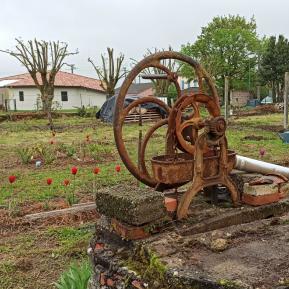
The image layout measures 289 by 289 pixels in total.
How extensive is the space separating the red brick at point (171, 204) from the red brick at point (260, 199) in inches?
23.6

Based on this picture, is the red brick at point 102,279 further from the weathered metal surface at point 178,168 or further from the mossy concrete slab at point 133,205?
the weathered metal surface at point 178,168

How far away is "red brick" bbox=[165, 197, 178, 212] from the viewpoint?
9.54 feet

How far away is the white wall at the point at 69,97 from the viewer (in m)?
44.8

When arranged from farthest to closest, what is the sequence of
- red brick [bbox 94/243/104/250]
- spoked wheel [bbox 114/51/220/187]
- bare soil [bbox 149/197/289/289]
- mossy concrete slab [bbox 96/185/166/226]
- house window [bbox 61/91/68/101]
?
1. house window [bbox 61/91/68/101]
2. spoked wheel [bbox 114/51/220/187]
3. red brick [bbox 94/243/104/250]
4. mossy concrete slab [bbox 96/185/166/226]
5. bare soil [bbox 149/197/289/289]

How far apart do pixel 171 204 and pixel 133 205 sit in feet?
1.40

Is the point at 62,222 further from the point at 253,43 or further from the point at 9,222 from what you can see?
the point at 253,43

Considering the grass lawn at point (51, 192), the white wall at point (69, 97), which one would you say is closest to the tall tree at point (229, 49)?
the white wall at point (69, 97)

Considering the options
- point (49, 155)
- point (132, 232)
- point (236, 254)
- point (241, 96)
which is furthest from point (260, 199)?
point (241, 96)

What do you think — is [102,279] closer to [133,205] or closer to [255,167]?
[133,205]

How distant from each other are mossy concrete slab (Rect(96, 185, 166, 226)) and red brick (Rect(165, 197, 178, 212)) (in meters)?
0.14

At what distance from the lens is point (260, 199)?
10.5ft

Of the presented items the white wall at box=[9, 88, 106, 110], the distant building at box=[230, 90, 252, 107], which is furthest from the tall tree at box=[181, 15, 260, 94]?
the white wall at box=[9, 88, 106, 110]

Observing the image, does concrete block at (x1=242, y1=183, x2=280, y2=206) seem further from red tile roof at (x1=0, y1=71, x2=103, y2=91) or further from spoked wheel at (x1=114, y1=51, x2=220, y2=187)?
red tile roof at (x1=0, y1=71, x2=103, y2=91)

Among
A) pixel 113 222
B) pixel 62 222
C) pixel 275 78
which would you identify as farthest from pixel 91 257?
pixel 275 78
